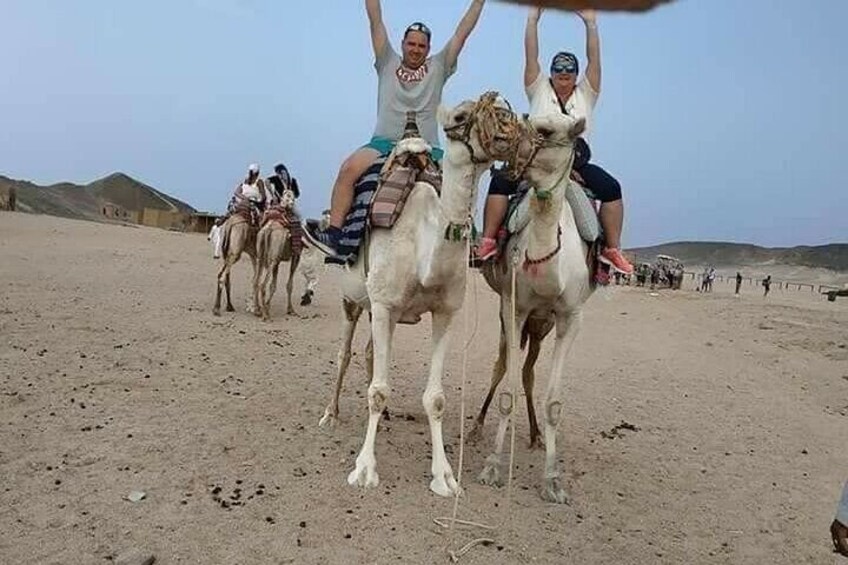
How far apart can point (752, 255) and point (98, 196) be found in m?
77.0

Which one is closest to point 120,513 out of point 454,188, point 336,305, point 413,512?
point 413,512

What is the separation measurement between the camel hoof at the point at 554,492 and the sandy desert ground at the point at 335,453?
10 cm

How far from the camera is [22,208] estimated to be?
45781 mm

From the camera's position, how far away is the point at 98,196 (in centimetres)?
6062

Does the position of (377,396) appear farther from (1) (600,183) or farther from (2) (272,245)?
(2) (272,245)

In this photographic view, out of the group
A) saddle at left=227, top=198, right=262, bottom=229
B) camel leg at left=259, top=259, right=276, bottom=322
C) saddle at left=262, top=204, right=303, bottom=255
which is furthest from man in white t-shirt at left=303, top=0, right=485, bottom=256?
saddle at left=227, top=198, right=262, bottom=229

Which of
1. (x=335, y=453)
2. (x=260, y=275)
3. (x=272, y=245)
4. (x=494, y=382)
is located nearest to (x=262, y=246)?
(x=272, y=245)

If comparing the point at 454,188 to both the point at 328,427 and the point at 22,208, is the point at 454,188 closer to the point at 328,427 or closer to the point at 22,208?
the point at 328,427

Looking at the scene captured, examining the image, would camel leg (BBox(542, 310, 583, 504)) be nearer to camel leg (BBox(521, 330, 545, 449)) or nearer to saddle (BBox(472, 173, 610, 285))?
saddle (BBox(472, 173, 610, 285))

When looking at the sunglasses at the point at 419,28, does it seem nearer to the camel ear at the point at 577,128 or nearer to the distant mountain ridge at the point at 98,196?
the camel ear at the point at 577,128

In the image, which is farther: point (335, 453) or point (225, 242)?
point (225, 242)

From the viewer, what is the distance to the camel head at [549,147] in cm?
497

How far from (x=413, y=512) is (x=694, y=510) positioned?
6.82ft

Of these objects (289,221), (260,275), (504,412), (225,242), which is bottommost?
(504,412)
